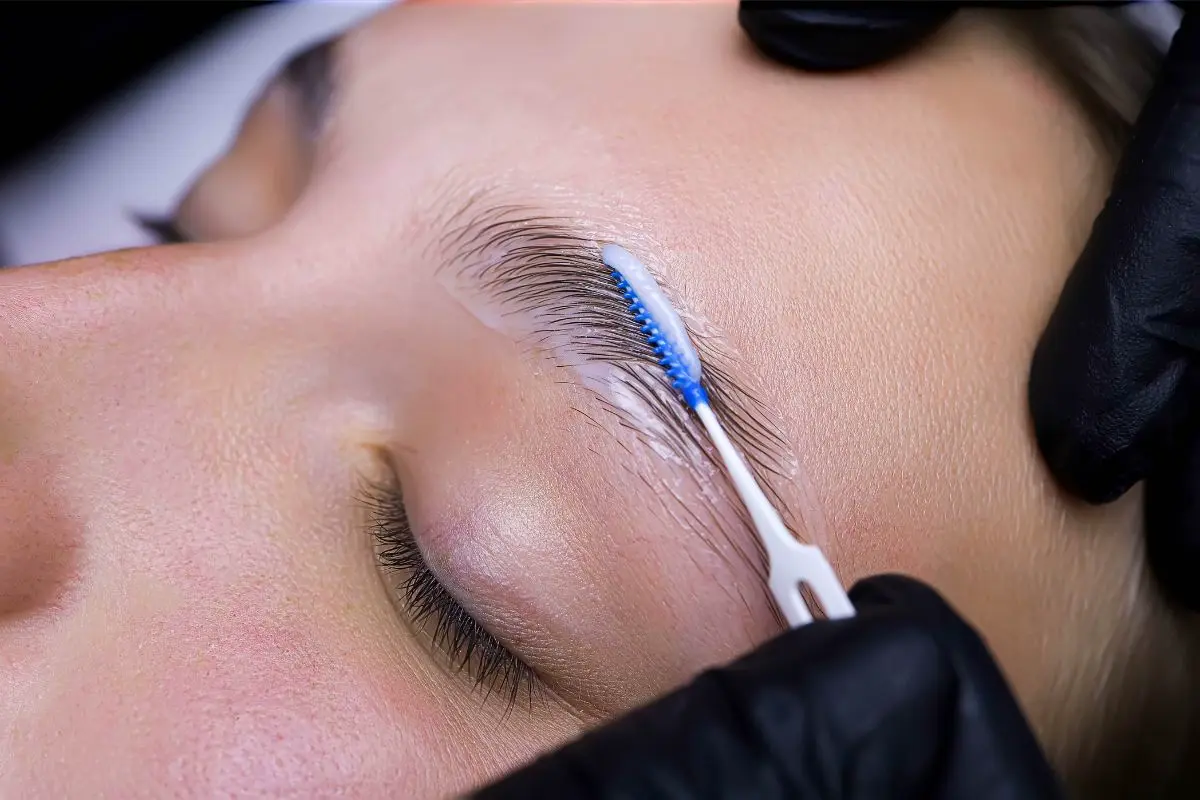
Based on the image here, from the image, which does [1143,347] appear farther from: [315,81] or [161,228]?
[161,228]

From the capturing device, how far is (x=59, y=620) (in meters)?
0.58

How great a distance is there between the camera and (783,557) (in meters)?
0.56

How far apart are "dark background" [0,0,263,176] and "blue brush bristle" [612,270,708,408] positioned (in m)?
0.99

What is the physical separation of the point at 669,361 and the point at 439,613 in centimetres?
24

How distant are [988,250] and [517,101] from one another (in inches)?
15.3

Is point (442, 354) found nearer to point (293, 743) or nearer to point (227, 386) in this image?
point (227, 386)

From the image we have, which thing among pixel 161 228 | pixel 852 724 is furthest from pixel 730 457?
pixel 161 228

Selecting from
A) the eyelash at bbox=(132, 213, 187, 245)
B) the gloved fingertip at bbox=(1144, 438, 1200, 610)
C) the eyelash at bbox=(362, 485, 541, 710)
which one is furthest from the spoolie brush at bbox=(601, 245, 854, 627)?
the eyelash at bbox=(132, 213, 187, 245)

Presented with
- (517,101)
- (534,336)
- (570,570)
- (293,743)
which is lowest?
(293,743)

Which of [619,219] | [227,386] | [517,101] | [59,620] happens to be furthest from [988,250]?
[59,620]

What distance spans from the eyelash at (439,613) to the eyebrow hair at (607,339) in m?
0.16

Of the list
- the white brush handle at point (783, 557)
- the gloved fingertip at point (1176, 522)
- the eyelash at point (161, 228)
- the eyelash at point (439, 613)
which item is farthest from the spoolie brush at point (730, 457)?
the eyelash at point (161, 228)

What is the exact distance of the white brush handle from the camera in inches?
21.4

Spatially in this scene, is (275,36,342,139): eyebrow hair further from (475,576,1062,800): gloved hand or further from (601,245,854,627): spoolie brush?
(475,576,1062,800): gloved hand
